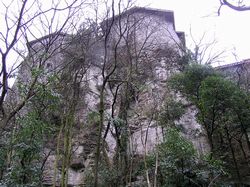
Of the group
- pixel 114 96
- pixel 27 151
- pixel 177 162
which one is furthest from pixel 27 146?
pixel 177 162

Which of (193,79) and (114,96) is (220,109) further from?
(114,96)

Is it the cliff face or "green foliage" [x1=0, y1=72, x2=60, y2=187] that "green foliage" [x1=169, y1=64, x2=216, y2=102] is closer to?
the cliff face

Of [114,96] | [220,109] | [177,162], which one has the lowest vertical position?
[177,162]

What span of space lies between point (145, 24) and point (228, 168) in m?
8.00

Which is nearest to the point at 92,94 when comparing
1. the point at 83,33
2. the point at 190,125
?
the point at 83,33

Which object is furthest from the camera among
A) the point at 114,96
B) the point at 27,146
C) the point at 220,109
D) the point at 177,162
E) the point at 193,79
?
the point at 193,79

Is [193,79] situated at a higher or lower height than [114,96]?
higher

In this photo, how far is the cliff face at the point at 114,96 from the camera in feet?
32.2

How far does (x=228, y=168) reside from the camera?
32.8ft

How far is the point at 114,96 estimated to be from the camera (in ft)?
29.7

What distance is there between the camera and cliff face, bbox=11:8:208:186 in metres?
9.81

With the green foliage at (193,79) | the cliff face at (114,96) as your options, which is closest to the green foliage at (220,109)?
the green foliage at (193,79)

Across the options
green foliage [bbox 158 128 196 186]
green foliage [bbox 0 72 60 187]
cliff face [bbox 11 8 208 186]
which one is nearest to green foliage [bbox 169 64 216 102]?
cliff face [bbox 11 8 208 186]

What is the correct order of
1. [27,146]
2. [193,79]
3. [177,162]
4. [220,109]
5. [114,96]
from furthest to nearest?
1. [193,79]
2. [220,109]
3. [114,96]
4. [177,162]
5. [27,146]
